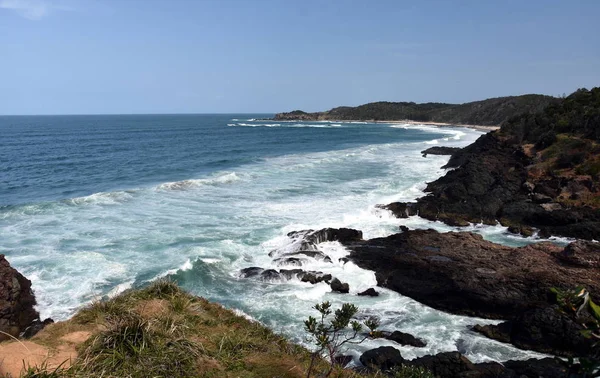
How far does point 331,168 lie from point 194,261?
28443 mm

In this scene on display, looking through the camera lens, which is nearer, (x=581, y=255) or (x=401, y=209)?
(x=581, y=255)

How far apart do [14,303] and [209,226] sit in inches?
437

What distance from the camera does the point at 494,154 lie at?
39250 mm

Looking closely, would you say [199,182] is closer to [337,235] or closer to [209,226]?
[209,226]

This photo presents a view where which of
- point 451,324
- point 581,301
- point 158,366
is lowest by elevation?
point 451,324

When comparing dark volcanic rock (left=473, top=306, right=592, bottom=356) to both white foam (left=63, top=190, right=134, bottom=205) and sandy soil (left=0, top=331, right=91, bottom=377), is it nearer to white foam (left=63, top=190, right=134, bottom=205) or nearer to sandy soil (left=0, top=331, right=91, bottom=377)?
sandy soil (left=0, top=331, right=91, bottom=377)

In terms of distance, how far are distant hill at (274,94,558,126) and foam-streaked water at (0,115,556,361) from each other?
271 ft

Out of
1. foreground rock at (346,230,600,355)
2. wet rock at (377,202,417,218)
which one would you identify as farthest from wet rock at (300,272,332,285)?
wet rock at (377,202,417,218)

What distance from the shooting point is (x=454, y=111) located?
161250mm

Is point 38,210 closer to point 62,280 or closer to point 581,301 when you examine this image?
point 62,280

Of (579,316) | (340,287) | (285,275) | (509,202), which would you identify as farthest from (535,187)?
(579,316)

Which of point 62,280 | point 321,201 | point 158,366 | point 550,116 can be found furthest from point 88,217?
point 550,116

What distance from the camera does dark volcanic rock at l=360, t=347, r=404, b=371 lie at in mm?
10562

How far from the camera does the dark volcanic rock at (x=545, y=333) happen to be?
38.0 feet
